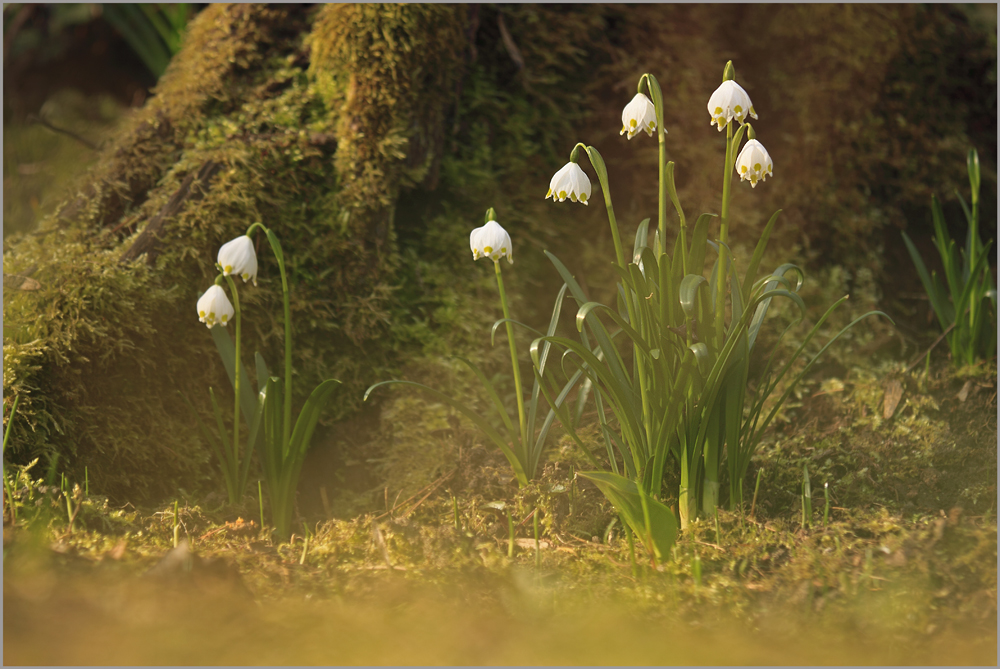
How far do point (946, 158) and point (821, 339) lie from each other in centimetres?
124

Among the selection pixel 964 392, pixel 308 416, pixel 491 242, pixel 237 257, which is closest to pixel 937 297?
pixel 964 392

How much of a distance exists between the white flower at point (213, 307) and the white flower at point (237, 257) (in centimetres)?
6

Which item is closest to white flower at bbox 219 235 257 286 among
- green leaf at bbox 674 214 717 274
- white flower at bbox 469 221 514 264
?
white flower at bbox 469 221 514 264

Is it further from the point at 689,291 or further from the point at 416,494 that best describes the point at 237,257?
the point at 689,291

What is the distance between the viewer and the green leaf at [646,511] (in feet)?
4.77

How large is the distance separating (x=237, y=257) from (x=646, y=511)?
121cm

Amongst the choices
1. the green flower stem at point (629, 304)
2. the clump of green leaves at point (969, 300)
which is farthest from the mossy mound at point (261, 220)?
the clump of green leaves at point (969, 300)

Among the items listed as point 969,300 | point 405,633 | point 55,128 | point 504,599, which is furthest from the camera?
point 55,128

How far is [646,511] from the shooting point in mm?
1423

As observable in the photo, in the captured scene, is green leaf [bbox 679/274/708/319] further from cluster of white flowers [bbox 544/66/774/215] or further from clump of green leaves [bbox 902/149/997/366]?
clump of green leaves [bbox 902/149/997/366]

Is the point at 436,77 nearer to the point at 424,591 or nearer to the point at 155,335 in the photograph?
the point at 155,335

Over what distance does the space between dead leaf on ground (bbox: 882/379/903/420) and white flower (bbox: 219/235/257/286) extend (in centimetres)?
208

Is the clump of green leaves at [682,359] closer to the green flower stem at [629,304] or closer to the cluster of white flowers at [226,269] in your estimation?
the green flower stem at [629,304]

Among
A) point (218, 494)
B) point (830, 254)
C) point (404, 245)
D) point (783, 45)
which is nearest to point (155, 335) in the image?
point (218, 494)
